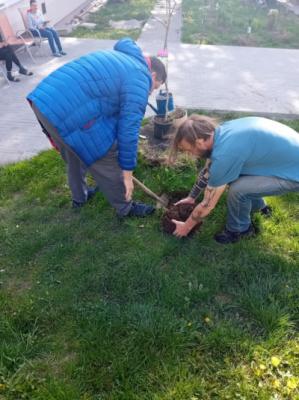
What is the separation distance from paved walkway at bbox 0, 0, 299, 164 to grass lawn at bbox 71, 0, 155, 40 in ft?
1.85

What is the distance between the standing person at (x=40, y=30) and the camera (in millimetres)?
7988

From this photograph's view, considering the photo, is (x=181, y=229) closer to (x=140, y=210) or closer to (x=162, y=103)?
(x=140, y=210)

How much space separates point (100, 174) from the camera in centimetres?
314

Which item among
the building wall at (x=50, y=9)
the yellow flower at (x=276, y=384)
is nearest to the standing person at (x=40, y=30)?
the building wall at (x=50, y=9)

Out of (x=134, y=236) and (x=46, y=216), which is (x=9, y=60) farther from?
(x=134, y=236)

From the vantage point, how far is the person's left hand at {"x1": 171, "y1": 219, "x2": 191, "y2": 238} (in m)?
3.03

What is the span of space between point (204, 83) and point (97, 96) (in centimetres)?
454

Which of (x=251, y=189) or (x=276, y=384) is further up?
(x=251, y=189)

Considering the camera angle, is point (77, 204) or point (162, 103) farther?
point (162, 103)

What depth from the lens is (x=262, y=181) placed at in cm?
278

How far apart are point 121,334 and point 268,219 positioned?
5.61 ft

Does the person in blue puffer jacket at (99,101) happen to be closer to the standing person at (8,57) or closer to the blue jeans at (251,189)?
the blue jeans at (251,189)

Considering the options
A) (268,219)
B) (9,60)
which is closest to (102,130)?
(268,219)

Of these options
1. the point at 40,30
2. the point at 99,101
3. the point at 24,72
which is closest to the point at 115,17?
the point at 40,30
